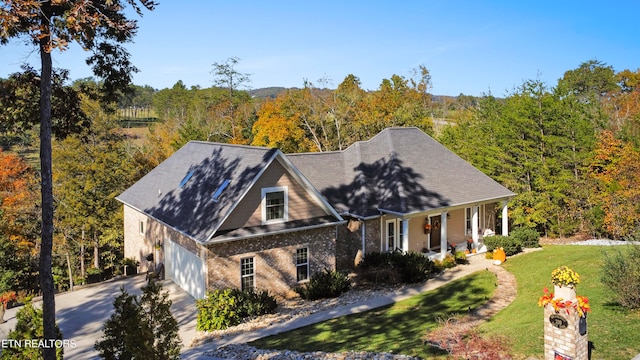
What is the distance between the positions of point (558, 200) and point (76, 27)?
93.6ft

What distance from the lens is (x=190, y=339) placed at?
48.9ft

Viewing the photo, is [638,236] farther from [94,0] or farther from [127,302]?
[94,0]

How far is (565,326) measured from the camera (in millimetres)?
8906

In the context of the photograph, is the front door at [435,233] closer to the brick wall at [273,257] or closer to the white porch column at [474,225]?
the white porch column at [474,225]

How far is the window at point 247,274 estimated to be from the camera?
17812mm

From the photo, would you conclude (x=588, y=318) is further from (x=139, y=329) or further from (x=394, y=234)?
(x=394, y=234)

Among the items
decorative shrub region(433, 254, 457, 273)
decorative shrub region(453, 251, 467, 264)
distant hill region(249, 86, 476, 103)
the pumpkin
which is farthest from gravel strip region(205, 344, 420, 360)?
distant hill region(249, 86, 476, 103)

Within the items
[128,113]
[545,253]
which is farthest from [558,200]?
[128,113]

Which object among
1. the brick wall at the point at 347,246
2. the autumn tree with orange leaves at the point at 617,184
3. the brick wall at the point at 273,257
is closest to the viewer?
the brick wall at the point at 273,257

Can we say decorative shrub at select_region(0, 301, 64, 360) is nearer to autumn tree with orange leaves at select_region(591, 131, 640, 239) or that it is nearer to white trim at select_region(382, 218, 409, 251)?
white trim at select_region(382, 218, 409, 251)

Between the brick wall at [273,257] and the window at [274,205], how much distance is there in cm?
78

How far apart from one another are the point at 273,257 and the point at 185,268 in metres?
4.18

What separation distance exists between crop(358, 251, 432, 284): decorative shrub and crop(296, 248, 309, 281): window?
2853mm

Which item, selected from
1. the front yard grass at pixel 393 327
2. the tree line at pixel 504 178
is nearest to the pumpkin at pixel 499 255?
the front yard grass at pixel 393 327
